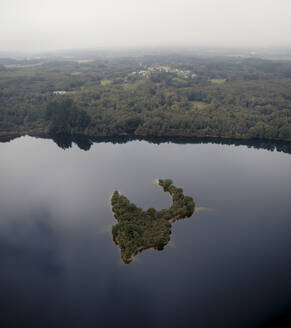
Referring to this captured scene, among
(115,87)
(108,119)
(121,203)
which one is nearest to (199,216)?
(121,203)

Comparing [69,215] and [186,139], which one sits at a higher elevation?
[186,139]

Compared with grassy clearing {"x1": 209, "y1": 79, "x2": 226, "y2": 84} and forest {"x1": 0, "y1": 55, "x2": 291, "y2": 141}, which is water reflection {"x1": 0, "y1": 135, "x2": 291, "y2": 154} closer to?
forest {"x1": 0, "y1": 55, "x2": 291, "y2": 141}

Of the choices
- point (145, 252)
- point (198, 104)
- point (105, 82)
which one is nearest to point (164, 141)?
point (198, 104)

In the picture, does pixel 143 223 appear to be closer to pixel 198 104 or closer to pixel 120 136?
pixel 120 136

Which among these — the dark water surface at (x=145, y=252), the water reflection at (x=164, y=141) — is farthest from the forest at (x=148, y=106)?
the dark water surface at (x=145, y=252)

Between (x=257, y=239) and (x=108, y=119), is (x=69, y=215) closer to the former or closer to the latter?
(x=257, y=239)
